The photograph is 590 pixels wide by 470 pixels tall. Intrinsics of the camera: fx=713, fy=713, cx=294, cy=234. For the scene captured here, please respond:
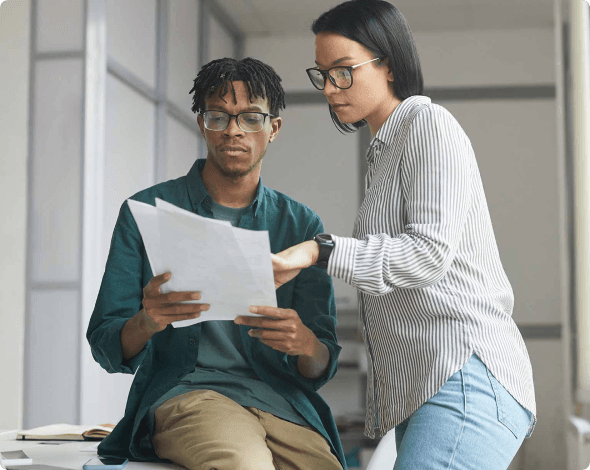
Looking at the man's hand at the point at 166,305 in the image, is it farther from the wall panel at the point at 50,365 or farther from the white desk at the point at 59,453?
the wall panel at the point at 50,365

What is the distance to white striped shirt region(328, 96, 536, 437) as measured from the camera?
0.98 metres

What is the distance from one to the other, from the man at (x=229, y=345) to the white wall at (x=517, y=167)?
4023 millimetres

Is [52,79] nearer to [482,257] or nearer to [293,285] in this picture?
[293,285]

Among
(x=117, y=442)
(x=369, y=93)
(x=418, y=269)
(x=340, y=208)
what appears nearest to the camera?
(x=418, y=269)

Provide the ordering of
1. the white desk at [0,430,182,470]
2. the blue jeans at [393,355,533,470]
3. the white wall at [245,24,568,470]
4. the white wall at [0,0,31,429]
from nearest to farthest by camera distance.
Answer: the blue jeans at [393,355,533,470] < the white desk at [0,430,182,470] < the white wall at [0,0,31,429] < the white wall at [245,24,568,470]

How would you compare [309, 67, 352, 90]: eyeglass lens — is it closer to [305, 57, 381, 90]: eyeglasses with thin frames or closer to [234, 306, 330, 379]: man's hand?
[305, 57, 381, 90]: eyeglasses with thin frames

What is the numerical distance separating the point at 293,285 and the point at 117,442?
47 centimetres

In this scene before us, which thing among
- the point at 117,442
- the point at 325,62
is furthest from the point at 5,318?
the point at 325,62

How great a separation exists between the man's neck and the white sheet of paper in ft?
1.60

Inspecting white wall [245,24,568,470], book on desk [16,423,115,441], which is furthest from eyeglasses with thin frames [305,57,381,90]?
white wall [245,24,568,470]

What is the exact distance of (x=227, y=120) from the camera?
1479 mm

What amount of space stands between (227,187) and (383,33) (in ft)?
1.75

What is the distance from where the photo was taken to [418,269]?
97 cm

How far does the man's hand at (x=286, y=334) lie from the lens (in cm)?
112
